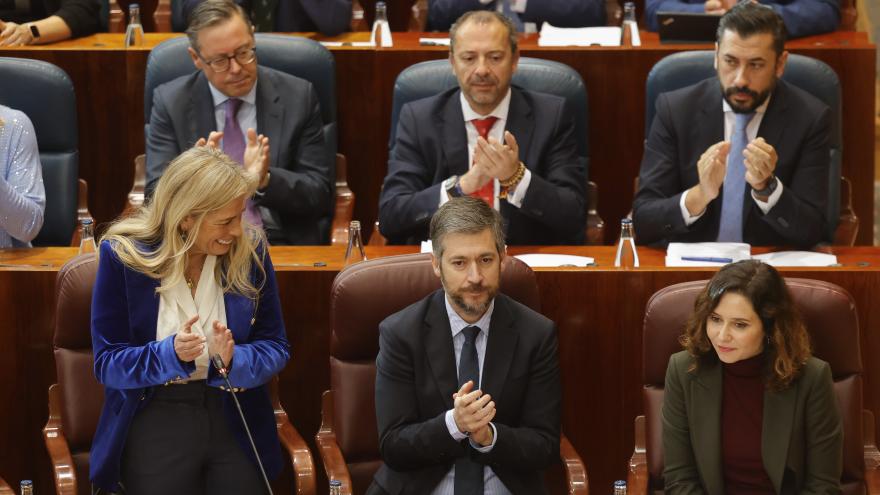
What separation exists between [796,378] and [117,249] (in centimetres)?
108

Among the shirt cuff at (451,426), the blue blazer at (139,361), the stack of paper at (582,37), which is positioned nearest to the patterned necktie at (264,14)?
the stack of paper at (582,37)

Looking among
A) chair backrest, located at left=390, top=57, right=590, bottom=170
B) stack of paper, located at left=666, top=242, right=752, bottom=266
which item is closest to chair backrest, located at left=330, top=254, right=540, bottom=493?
stack of paper, located at left=666, top=242, right=752, bottom=266

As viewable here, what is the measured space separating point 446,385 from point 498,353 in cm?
10

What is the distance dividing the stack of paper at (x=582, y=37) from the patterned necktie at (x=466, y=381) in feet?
4.36

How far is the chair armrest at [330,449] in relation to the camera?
235 cm

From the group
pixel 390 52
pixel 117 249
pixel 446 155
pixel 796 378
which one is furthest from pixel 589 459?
pixel 390 52

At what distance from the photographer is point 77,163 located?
10.8ft

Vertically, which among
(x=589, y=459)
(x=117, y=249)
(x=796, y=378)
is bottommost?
(x=589, y=459)

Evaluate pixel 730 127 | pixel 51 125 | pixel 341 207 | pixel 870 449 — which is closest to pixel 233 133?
pixel 341 207

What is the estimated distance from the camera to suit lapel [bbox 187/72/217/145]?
3133mm

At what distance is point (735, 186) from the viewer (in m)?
2.98

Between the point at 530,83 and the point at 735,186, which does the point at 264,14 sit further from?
the point at 735,186

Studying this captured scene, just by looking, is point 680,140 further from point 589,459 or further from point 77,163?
point 77,163

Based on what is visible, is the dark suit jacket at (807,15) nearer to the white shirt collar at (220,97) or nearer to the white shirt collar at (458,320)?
the white shirt collar at (220,97)
